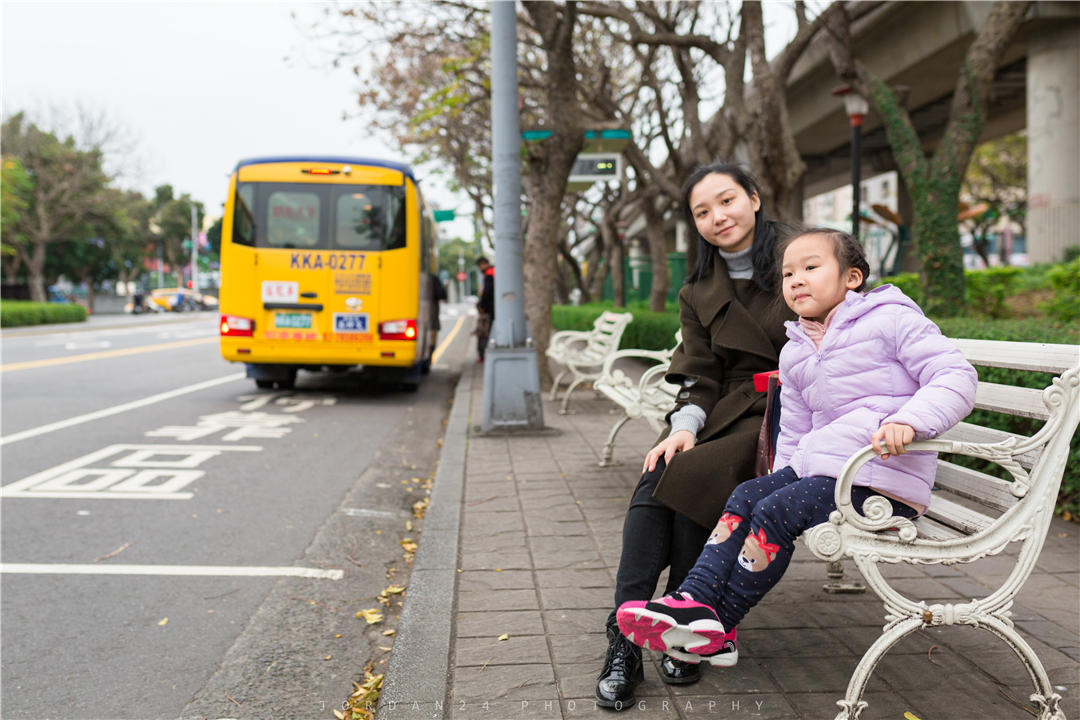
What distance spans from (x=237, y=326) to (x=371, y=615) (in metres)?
8.28

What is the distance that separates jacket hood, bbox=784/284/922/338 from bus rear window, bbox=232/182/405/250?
974 cm

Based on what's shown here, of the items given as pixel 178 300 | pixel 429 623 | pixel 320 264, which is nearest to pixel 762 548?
pixel 429 623

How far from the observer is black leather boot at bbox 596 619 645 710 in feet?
9.00

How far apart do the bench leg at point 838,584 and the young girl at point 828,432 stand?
3.99 ft

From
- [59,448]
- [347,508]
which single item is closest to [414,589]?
[347,508]

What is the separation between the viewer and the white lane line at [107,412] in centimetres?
833

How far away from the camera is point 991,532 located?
253cm

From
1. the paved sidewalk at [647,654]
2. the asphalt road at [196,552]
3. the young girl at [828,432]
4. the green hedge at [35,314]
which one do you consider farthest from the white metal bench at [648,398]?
the green hedge at [35,314]

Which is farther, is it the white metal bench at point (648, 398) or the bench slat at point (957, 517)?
the white metal bench at point (648, 398)

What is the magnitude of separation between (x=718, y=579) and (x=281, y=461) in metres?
5.49

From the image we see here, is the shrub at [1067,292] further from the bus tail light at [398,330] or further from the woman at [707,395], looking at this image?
the bus tail light at [398,330]

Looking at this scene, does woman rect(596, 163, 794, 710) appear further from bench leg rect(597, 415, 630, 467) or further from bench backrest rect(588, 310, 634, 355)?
bench backrest rect(588, 310, 634, 355)

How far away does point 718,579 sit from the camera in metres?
2.62

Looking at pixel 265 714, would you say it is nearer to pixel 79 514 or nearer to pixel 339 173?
pixel 79 514
